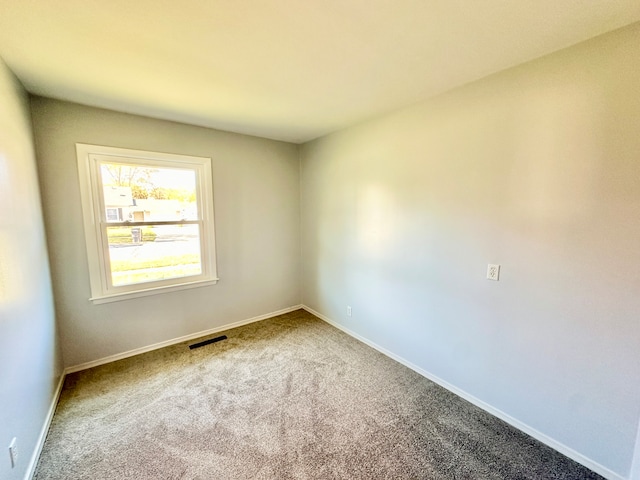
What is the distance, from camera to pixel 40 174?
2240 millimetres

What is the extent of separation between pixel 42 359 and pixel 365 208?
9.72 ft

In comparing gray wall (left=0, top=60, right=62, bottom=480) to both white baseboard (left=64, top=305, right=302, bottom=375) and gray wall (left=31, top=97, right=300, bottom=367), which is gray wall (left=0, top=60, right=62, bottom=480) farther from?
white baseboard (left=64, top=305, right=302, bottom=375)

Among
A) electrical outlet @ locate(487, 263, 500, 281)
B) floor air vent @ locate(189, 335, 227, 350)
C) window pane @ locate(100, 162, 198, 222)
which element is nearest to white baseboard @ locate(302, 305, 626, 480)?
electrical outlet @ locate(487, 263, 500, 281)

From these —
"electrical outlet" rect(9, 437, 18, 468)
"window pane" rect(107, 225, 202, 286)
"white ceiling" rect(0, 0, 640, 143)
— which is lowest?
"electrical outlet" rect(9, 437, 18, 468)

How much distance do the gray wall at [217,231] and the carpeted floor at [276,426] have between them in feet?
1.41

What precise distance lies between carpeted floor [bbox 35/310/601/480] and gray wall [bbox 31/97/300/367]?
1.41 feet

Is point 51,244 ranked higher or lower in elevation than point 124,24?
lower

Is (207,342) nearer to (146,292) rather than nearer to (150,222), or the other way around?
(146,292)

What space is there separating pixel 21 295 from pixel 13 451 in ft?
2.72

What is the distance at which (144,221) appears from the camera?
A: 2.76 metres

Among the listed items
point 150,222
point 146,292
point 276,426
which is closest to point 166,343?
point 146,292

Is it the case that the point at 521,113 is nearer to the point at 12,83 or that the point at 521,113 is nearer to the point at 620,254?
the point at 620,254

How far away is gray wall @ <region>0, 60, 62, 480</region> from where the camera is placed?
138 cm

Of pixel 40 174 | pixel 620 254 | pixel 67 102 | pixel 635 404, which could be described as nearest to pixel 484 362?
pixel 635 404
